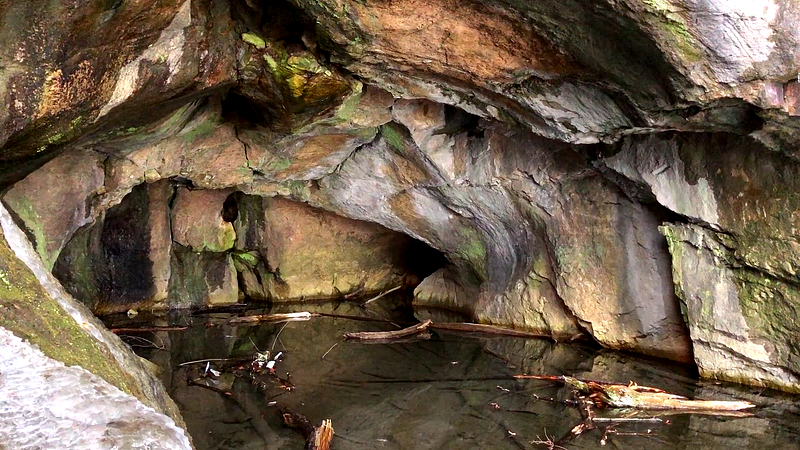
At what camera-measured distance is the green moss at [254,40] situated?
5.47m

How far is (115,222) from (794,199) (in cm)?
746

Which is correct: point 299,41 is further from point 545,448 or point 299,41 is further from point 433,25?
point 545,448

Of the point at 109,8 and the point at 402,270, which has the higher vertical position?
the point at 109,8

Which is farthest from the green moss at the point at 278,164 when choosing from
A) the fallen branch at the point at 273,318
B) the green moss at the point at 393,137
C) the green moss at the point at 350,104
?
the fallen branch at the point at 273,318

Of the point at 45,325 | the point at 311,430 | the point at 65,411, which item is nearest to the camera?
the point at 65,411

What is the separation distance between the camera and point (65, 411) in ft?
8.88

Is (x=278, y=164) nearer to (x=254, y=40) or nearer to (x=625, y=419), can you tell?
(x=254, y=40)

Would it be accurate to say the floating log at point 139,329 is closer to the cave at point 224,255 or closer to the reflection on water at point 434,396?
the reflection on water at point 434,396

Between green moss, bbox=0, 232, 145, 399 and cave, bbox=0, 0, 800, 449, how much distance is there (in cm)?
2

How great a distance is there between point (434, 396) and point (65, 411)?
3844mm

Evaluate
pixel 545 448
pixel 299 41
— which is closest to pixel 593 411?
pixel 545 448

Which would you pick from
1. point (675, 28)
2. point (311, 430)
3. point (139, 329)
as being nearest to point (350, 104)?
point (311, 430)

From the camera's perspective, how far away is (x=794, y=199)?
561 centimetres

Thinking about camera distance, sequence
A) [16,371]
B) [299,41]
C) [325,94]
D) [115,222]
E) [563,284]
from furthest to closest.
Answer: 1. [115,222]
2. [563,284]
3. [325,94]
4. [299,41]
5. [16,371]
